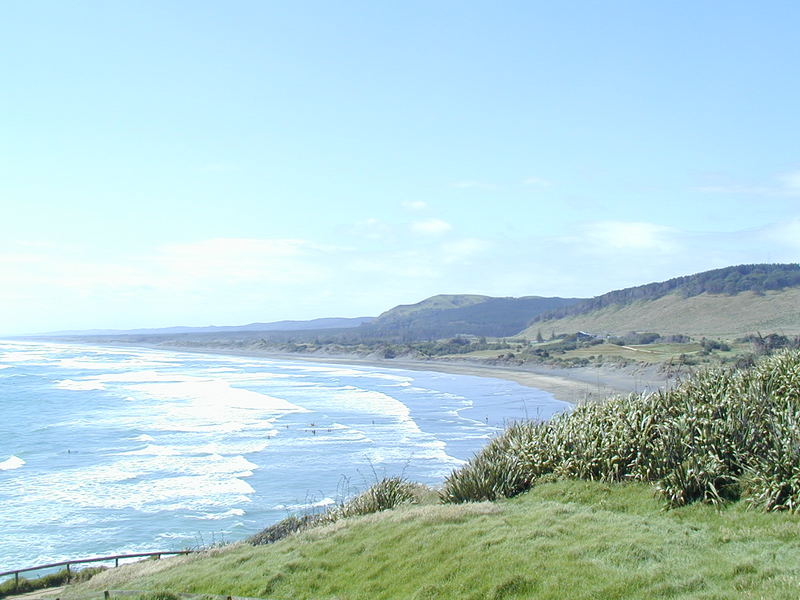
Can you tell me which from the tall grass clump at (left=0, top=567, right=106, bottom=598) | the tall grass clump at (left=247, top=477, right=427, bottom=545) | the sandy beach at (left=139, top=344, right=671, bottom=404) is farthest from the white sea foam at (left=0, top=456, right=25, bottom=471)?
the sandy beach at (left=139, top=344, right=671, bottom=404)

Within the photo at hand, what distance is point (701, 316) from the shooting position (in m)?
119

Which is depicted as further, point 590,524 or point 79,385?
point 79,385

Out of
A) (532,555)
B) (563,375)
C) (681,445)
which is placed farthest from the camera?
(563,375)

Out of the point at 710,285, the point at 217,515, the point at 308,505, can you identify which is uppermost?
the point at 710,285

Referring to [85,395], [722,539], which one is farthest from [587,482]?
[85,395]

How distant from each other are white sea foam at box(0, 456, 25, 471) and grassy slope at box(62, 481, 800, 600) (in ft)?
62.5

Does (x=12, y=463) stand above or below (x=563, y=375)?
below

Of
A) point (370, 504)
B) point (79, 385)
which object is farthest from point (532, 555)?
point (79, 385)

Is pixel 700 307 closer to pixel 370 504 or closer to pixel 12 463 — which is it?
pixel 12 463

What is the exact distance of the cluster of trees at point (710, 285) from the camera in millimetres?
130625

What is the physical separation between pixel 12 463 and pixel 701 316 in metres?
110

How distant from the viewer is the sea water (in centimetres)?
1933

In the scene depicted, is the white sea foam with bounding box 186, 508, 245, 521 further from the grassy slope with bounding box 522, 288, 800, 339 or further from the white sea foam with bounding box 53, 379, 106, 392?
the grassy slope with bounding box 522, 288, 800, 339

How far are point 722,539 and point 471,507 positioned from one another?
11.7 feet
